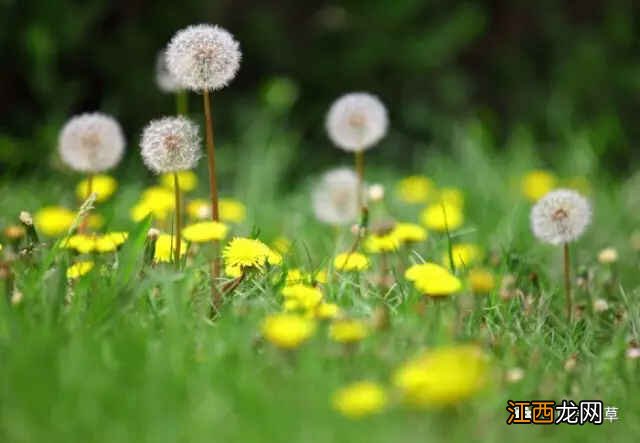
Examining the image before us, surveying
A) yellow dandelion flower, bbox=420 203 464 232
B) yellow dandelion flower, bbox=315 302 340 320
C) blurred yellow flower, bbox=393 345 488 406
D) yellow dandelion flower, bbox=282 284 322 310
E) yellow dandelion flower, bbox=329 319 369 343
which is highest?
yellow dandelion flower, bbox=420 203 464 232

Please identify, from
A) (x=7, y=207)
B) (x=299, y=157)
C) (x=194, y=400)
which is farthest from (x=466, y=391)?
(x=299, y=157)

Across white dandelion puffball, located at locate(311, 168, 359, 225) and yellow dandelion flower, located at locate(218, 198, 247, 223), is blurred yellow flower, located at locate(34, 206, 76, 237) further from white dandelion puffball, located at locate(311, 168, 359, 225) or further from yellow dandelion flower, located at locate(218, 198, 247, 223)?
white dandelion puffball, located at locate(311, 168, 359, 225)

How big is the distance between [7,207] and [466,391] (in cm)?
231

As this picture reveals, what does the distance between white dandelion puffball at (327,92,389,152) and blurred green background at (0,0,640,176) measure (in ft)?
5.02

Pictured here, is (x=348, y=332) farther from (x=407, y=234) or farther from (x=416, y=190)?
(x=416, y=190)

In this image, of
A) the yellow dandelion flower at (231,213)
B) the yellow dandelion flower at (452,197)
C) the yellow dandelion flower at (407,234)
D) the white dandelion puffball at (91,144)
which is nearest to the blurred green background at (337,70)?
the yellow dandelion flower at (452,197)

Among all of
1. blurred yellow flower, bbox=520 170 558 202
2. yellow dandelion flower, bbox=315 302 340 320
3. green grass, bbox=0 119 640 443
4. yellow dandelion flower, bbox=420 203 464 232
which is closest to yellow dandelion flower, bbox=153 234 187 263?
green grass, bbox=0 119 640 443

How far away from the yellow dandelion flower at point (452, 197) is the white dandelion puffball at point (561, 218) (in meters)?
1.05

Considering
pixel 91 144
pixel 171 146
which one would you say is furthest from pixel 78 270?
pixel 91 144

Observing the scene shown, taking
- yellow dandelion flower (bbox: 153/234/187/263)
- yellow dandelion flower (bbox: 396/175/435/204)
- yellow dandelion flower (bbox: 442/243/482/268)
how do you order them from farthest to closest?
yellow dandelion flower (bbox: 396/175/435/204), yellow dandelion flower (bbox: 442/243/482/268), yellow dandelion flower (bbox: 153/234/187/263)

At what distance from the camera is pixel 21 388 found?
171 centimetres

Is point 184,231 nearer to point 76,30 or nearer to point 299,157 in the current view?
point 76,30

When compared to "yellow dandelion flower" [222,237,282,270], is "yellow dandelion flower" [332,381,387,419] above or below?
below

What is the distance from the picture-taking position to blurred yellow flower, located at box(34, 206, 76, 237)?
308 centimetres
